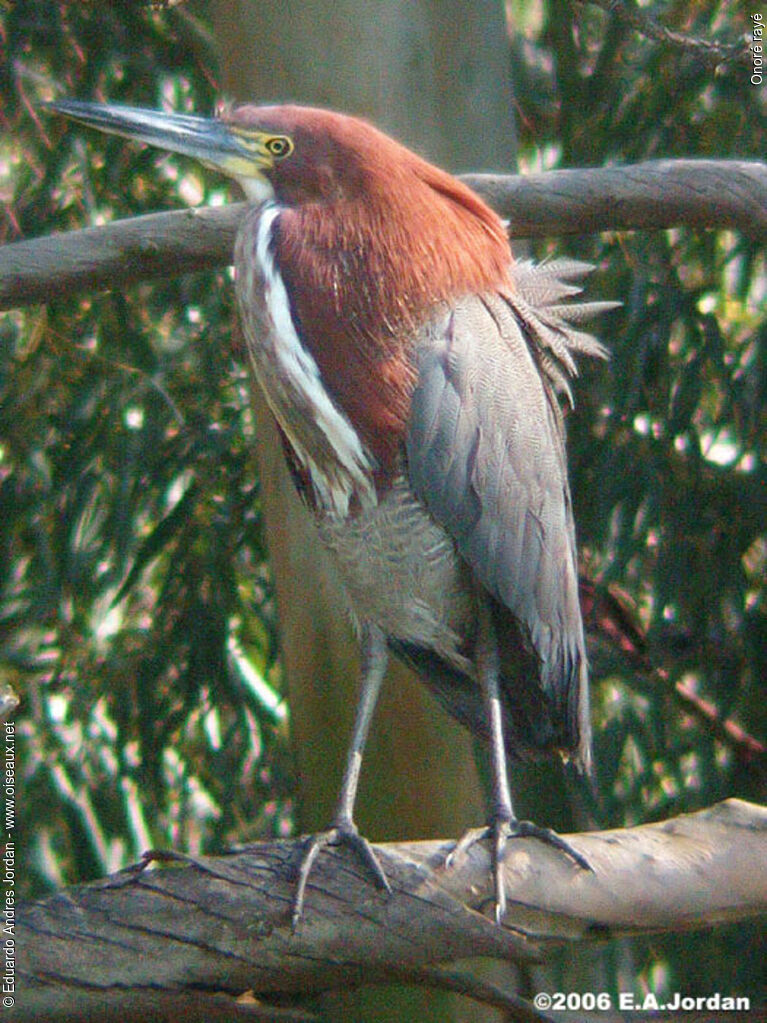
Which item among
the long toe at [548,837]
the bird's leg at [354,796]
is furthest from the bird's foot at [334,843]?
the long toe at [548,837]

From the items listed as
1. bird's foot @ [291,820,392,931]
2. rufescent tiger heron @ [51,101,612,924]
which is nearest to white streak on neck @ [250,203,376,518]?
rufescent tiger heron @ [51,101,612,924]

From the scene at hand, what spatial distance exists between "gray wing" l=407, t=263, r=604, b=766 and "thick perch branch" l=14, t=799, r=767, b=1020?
22 cm

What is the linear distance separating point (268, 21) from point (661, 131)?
2.17 feet

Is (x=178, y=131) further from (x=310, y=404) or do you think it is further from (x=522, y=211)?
(x=522, y=211)

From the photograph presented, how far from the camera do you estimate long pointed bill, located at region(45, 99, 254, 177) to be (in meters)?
1.28

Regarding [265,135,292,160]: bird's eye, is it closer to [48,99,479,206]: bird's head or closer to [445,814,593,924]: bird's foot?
[48,99,479,206]: bird's head

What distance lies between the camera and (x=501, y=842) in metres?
1.20

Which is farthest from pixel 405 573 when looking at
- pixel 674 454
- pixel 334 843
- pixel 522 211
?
pixel 674 454

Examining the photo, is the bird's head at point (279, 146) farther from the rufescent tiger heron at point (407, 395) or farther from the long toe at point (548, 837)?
the long toe at point (548, 837)

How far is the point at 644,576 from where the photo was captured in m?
2.15

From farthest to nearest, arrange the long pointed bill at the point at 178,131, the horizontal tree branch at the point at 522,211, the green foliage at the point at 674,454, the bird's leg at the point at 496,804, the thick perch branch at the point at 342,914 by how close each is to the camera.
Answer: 1. the green foliage at the point at 674,454
2. the horizontal tree branch at the point at 522,211
3. the long pointed bill at the point at 178,131
4. the bird's leg at the point at 496,804
5. the thick perch branch at the point at 342,914

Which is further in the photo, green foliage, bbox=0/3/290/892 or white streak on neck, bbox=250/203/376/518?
green foliage, bbox=0/3/290/892

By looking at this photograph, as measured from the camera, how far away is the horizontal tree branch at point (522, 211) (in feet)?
4.71

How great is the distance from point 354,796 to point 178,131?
66 centimetres
